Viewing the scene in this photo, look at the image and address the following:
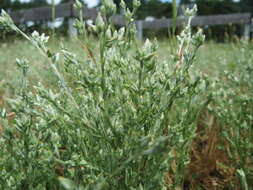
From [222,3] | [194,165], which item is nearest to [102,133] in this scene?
[194,165]

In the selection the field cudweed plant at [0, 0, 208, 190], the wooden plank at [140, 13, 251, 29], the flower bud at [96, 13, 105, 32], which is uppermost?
the flower bud at [96, 13, 105, 32]

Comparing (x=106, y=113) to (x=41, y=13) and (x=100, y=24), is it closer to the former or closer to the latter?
(x=100, y=24)

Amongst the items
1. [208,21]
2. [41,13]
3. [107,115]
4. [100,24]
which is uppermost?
[100,24]

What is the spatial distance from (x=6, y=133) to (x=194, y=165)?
1190 millimetres

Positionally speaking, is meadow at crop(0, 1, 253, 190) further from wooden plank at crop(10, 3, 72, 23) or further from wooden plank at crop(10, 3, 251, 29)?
wooden plank at crop(10, 3, 72, 23)

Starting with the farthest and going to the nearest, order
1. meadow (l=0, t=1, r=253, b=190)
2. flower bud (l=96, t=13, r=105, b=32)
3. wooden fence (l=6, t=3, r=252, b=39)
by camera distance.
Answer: wooden fence (l=6, t=3, r=252, b=39), meadow (l=0, t=1, r=253, b=190), flower bud (l=96, t=13, r=105, b=32)

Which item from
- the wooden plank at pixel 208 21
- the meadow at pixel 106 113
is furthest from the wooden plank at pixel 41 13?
the meadow at pixel 106 113

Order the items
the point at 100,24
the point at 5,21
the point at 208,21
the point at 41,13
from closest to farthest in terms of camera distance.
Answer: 1. the point at 100,24
2. the point at 5,21
3. the point at 41,13
4. the point at 208,21

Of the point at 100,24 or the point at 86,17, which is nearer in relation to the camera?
the point at 100,24

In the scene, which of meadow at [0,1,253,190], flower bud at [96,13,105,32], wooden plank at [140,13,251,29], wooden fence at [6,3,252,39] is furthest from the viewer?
wooden plank at [140,13,251,29]

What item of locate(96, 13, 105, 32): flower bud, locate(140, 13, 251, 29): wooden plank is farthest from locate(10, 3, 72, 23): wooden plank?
locate(96, 13, 105, 32): flower bud

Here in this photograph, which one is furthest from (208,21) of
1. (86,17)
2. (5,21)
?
(5,21)

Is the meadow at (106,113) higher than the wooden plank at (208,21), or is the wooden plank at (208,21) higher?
the meadow at (106,113)

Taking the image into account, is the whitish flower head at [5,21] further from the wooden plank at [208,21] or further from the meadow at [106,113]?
the wooden plank at [208,21]
